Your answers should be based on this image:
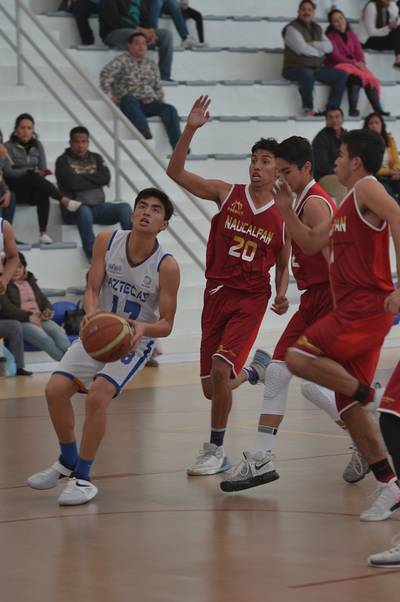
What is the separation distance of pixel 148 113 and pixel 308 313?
10.1m

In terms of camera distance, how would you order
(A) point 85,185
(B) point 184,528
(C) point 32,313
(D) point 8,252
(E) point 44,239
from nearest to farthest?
1. (B) point 184,528
2. (D) point 8,252
3. (C) point 32,313
4. (E) point 44,239
5. (A) point 85,185

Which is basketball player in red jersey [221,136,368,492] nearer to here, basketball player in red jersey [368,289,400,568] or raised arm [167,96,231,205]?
raised arm [167,96,231,205]

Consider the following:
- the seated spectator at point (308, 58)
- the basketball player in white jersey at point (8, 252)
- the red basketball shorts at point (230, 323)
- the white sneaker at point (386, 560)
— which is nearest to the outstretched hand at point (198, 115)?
the red basketball shorts at point (230, 323)

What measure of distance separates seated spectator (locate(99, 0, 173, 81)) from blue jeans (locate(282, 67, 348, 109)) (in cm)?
191

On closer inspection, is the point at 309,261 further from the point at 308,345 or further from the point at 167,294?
the point at 308,345

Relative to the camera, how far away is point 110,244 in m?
7.22

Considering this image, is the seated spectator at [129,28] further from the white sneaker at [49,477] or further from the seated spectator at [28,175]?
the white sneaker at [49,477]

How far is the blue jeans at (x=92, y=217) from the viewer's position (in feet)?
48.2

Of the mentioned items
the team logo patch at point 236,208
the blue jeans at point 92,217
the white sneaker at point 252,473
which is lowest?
the blue jeans at point 92,217

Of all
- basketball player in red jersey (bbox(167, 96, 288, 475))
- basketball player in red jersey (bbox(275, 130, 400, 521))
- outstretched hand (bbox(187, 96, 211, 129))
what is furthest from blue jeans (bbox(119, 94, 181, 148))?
basketball player in red jersey (bbox(275, 130, 400, 521))

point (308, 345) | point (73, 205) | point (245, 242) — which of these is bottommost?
point (73, 205)

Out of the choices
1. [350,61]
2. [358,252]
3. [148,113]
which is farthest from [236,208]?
[350,61]

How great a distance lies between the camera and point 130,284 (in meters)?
7.14

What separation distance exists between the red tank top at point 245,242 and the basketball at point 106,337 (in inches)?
55.5
